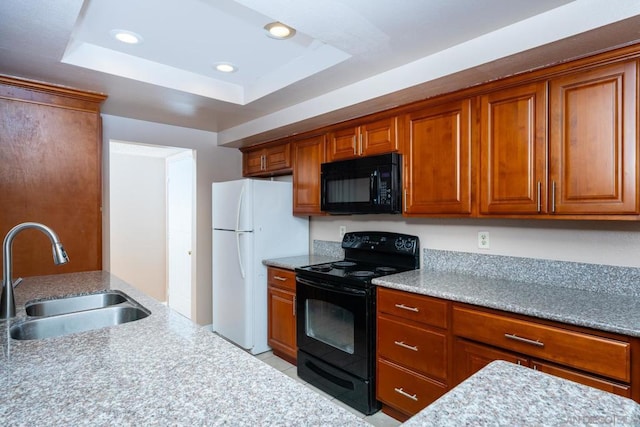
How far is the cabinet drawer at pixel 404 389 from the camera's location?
202cm

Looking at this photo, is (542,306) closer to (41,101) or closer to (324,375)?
(324,375)

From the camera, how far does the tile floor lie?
7.28ft

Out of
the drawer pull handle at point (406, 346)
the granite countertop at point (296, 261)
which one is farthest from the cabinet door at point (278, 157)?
the drawer pull handle at point (406, 346)

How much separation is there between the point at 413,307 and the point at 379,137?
1233 millimetres

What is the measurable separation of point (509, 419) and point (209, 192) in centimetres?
368

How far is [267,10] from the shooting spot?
156cm

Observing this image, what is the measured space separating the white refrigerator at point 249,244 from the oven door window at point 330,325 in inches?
28.2

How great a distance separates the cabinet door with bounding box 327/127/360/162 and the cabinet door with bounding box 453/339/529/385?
155 centimetres

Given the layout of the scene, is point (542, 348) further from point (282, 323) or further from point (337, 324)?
point (282, 323)

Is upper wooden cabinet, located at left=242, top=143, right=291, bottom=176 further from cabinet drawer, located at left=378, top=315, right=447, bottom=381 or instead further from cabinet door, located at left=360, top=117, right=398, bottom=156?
cabinet drawer, located at left=378, top=315, right=447, bottom=381

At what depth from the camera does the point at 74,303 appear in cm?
174

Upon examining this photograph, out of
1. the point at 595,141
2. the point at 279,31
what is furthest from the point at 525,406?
the point at 279,31

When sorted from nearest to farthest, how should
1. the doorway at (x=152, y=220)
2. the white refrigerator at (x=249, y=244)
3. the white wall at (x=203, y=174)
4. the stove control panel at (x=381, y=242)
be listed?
1. the stove control panel at (x=381, y=242)
2. the white refrigerator at (x=249, y=244)
3. the white wall at (x=203, y=174)
4. the doorway at (x=152, y=220)

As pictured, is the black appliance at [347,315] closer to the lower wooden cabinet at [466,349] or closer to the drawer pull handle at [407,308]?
the lower wooden cabinet at [466,349]
